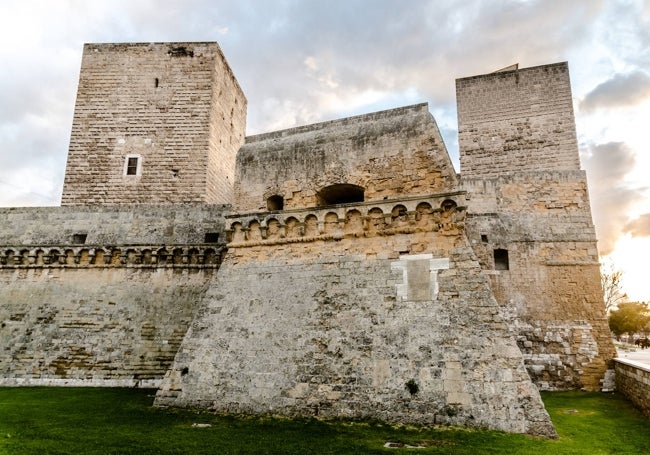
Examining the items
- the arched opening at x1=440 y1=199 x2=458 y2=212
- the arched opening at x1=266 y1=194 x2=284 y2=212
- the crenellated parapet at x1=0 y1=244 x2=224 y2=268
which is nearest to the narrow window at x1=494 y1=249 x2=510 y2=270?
the arched opening at x1=440 y1=199 x2=458 y2=212

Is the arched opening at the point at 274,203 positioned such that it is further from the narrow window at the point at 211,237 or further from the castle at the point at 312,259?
→ the narrow window at the point at 211,237

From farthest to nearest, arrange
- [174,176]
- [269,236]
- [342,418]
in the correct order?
[174,176]
[269,236]
[342,418]

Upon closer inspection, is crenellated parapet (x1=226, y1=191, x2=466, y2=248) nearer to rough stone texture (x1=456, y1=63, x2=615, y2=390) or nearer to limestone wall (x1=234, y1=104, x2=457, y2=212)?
limestone wall (x1=234, y1=104, x2=457, y2=212)

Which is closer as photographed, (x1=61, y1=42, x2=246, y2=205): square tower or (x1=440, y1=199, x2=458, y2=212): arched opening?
(x1=440, y1=199, x2=458, y2=212): arched opening

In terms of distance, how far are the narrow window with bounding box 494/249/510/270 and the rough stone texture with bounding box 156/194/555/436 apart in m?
4.99

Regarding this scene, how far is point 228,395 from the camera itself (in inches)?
309

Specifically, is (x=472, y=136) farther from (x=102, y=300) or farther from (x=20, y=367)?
(x=20, y=367)

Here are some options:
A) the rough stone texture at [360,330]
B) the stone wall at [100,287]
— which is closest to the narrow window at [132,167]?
the stone wall at [100,287]

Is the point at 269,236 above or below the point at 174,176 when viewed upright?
below

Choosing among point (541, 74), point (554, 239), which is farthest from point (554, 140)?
point (554, 239)

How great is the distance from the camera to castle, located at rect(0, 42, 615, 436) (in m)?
7.41

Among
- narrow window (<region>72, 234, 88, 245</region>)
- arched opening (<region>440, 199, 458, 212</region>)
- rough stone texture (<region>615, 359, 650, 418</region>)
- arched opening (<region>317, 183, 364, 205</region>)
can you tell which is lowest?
rough stone texture (<region>615, 359, 650, 418</region>)

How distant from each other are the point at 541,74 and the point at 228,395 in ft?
46.1

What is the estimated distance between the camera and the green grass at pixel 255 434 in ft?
18.7
